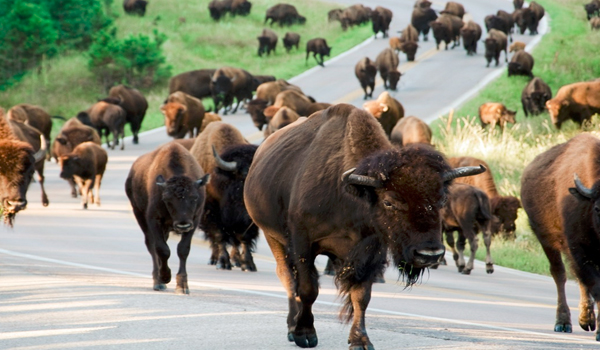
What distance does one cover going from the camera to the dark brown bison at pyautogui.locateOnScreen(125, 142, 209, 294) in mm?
11188

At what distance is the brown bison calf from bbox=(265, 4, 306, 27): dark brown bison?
1646 inches

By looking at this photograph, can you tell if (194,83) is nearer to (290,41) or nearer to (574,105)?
(290,41)

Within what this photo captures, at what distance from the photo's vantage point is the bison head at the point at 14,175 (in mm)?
11625

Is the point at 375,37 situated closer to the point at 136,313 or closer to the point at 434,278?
the point at 434,278

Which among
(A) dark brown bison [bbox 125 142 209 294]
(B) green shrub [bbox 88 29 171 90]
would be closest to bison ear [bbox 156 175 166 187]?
(A) dark brown bison [bbox 125 142 209 294]

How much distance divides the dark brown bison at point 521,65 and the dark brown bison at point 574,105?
12.0 m

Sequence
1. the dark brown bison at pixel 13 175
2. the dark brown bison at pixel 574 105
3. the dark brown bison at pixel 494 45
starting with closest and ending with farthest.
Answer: the dark brown bison at pixel 13 175 → the dark brown bison at pixel 574 105 → the dark brown bison at pixel 494 45

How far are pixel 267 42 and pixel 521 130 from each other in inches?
1252

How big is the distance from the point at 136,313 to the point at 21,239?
848 cm

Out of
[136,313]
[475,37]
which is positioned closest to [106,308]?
[136,313]

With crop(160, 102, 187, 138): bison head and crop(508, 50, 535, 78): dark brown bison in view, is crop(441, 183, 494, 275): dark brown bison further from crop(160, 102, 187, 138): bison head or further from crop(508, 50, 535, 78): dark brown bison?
crop(508, 50, 535, 78): dark brown bison

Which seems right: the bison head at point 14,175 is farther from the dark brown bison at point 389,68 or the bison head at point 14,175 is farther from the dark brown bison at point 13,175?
the dark brown bison at point 389,68

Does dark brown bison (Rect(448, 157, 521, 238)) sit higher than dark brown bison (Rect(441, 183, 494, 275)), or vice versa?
dark brown bison (Rect(441, 183, 494, 275))

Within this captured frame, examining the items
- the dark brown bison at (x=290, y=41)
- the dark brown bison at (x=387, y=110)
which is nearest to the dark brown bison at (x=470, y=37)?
the dark brown bison at (x=290, y=41)
